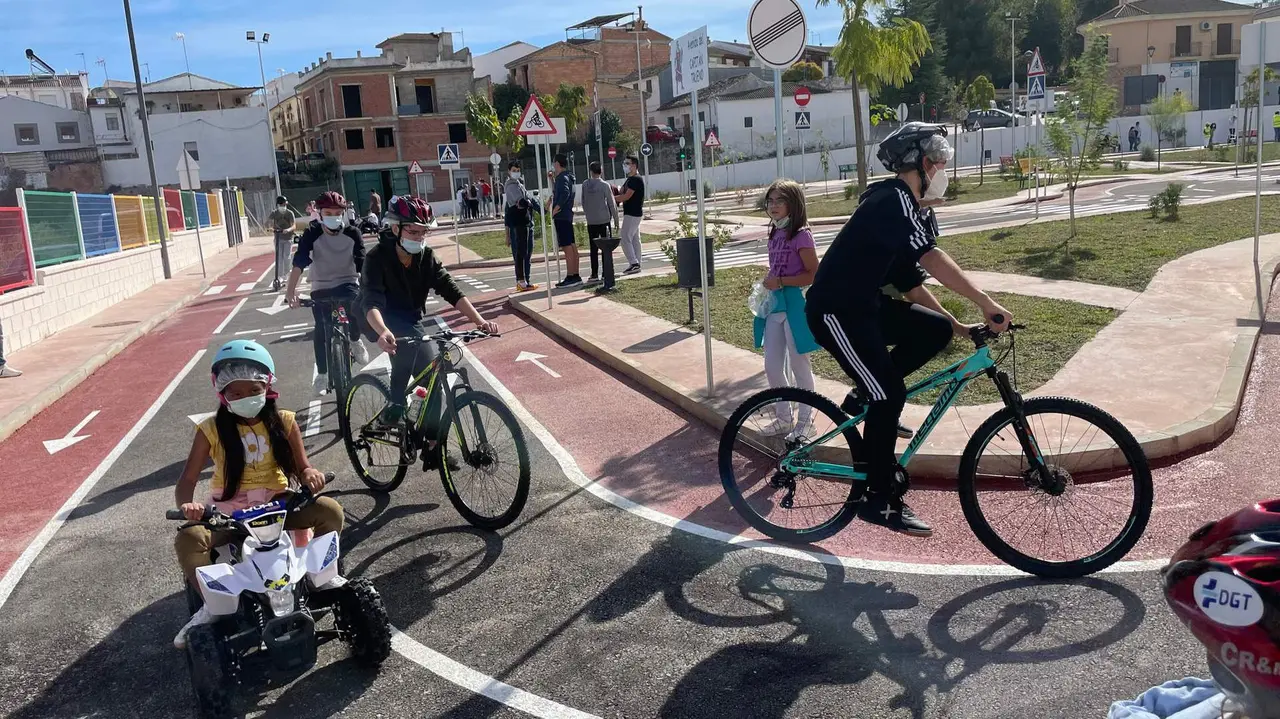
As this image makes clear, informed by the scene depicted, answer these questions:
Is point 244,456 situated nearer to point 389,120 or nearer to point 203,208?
point 203,208

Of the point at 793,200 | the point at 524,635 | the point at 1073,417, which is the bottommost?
the point at 524,635

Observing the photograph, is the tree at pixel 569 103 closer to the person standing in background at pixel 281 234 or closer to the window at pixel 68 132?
the window at pixel 68 132

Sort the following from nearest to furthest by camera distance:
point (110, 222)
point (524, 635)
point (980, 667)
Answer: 1. point (980, 667)
2. point (524, 635)
3. point (110, 222)

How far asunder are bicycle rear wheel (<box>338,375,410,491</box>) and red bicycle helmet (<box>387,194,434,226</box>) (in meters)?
1.13

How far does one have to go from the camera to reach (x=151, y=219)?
1090 inches

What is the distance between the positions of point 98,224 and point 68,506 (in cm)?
1609

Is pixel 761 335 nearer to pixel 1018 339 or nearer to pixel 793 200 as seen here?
pixel 793 200

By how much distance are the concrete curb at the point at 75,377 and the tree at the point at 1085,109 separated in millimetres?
15481

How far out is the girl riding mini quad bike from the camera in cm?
369

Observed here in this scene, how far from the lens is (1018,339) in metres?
9.37

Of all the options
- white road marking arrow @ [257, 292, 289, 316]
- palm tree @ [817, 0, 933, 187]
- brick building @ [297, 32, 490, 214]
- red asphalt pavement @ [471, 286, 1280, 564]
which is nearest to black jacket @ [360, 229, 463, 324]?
red asphalt pavement @ [471, 286, 1280, 564]

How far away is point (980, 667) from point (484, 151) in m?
70.1

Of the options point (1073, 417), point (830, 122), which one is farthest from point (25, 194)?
point (830, 122)

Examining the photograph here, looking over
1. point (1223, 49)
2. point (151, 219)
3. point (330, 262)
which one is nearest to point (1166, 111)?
point (1223, 49)
